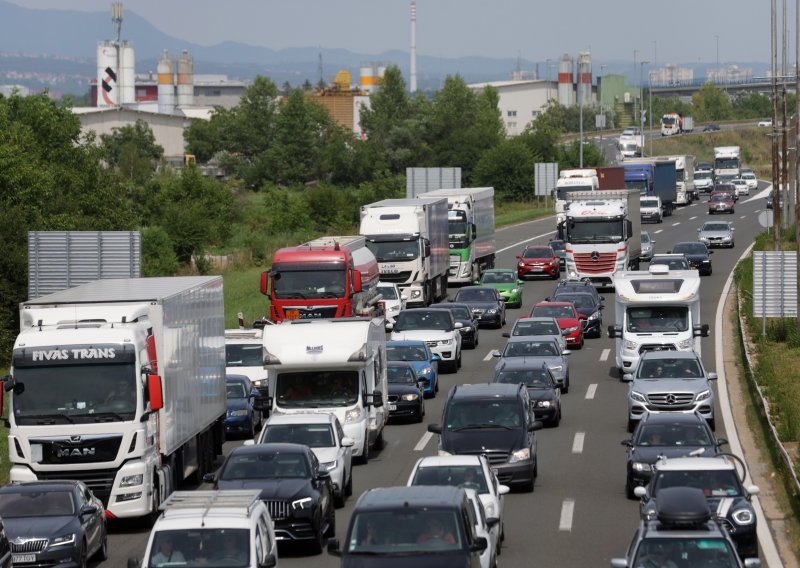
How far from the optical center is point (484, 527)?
18078 mm

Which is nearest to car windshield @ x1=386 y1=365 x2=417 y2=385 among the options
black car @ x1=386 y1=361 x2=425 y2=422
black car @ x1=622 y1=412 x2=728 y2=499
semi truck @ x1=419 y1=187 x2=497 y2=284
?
black car @ x1=386 y1=361 x2=425 y2=422

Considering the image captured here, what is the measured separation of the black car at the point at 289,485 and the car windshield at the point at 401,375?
11.9m

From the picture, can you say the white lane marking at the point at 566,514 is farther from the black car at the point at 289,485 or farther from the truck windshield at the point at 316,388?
the truck windshield at the point at 316,388

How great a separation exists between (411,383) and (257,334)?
545 centimetres

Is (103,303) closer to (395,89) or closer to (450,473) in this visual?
(450,473)

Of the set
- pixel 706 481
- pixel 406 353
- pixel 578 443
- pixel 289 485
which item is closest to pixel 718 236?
pixel 406 353

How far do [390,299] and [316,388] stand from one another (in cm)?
2254

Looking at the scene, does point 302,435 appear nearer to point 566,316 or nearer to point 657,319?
point 657,319

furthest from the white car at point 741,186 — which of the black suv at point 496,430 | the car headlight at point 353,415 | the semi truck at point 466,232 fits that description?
the black suv at point 496,430

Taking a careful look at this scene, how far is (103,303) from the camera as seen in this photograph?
23234mm

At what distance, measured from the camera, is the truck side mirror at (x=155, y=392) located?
72.8 ft

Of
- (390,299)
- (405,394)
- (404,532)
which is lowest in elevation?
(405,394)

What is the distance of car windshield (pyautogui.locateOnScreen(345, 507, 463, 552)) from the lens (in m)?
15.5

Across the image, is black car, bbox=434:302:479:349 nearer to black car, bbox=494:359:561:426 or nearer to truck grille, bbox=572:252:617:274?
truck grille, bbox=572:252:617:274
